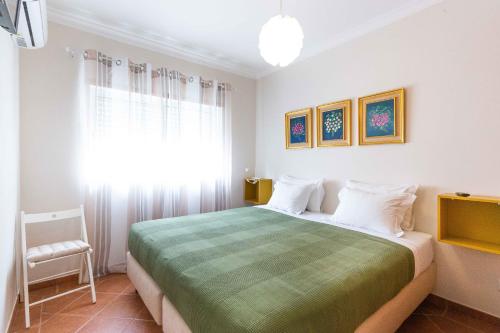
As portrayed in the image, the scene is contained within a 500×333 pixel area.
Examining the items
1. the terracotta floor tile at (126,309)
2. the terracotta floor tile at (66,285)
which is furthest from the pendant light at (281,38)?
the terracotta floor tile at (66,285)

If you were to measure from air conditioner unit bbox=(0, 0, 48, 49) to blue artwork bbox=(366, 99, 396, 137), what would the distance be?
2.77m

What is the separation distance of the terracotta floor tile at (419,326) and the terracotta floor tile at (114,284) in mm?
2371

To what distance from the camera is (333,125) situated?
2777 millimetres

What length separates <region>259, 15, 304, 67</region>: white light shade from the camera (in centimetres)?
155

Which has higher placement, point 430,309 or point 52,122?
point 52,122

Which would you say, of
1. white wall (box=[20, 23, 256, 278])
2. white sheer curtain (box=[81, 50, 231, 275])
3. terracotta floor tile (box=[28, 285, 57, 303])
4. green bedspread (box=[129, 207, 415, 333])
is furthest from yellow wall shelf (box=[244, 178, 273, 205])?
terracotta floor tile (box=[28, 285, 57, 303])

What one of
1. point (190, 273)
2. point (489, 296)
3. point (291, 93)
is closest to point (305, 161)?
point (291, 93)

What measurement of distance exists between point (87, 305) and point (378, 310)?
2.21 meters

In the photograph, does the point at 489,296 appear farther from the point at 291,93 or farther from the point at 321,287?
the point at 291,93

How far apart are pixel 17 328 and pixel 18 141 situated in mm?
1478

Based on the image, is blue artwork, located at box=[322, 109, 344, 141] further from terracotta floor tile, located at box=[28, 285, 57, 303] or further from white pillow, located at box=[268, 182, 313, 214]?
A: terracotta floor tile, located at box=[28, 285, 57, 303]

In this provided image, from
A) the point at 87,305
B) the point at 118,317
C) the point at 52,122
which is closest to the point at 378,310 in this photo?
the point at 118,317

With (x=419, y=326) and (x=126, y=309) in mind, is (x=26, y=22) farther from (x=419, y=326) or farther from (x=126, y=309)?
(x=419, y=326)

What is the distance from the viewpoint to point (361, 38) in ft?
8.27
